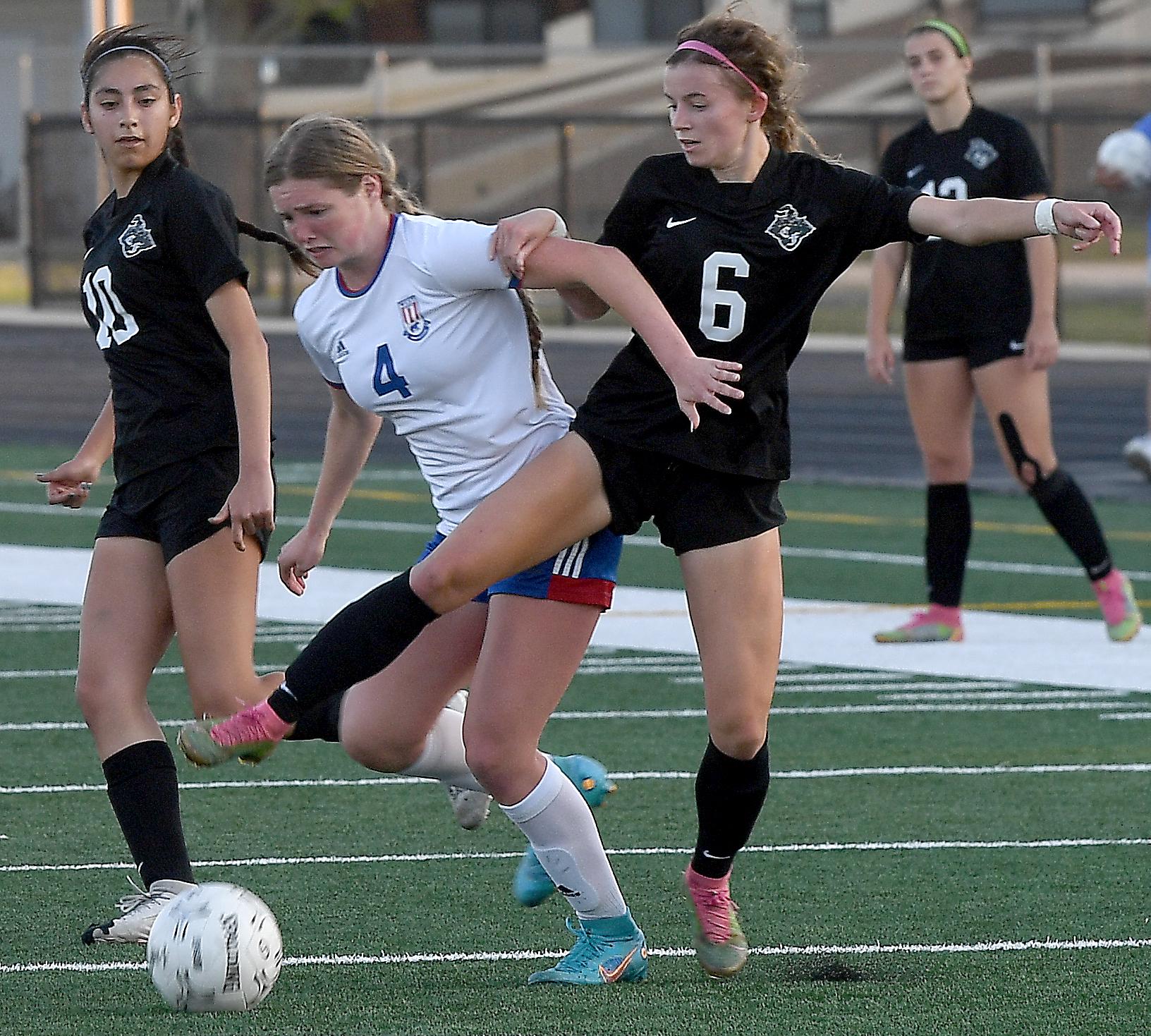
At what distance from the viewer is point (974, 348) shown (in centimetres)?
835

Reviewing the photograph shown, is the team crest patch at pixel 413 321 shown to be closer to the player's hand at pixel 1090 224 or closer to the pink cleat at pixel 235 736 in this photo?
the pink cleat at pixel 235 736

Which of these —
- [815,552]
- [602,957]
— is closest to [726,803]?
[602,957]

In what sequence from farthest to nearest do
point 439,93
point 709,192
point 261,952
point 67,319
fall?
point 439,93, point 67,319, point 709,192, point 261,952

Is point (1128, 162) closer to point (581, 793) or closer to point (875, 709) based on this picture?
point (875, 709)

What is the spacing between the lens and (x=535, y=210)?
477cm

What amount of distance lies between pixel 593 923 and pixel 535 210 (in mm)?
1477

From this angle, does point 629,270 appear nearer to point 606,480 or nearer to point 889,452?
point 606,480

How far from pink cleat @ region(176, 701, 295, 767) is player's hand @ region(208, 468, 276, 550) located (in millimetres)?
500

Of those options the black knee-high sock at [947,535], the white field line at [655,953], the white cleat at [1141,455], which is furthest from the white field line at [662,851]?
the white cleat at [1141,455]

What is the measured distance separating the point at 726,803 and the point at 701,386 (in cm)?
88

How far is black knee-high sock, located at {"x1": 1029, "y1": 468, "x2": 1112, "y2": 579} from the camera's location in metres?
8.59

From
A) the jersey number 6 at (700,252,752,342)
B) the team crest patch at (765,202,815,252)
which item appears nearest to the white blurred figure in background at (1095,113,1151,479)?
the team crest patch at (765,202,815,252)

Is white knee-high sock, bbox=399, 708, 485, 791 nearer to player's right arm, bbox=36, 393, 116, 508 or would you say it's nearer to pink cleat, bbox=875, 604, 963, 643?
player's right arm, bbox=36, 393, 116, 508

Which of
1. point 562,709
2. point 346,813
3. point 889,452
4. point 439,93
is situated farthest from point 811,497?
point 439,93
